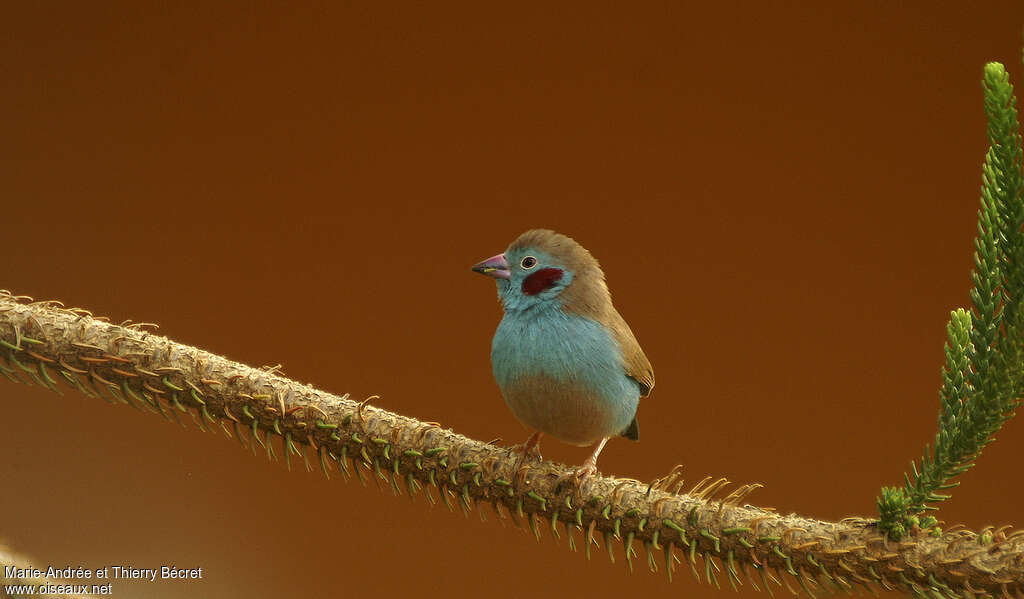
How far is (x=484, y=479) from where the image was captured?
57.4 inches

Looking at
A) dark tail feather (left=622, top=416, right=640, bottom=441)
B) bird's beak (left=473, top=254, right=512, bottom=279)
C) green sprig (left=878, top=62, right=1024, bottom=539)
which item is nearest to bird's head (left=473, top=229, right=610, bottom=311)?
bird's beak (left=473, top=254, right=512, bottom=279)

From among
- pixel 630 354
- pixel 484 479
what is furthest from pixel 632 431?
pixel 484 479

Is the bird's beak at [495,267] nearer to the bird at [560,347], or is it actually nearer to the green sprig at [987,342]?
the bird at [560,347]

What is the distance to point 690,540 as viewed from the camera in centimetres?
135

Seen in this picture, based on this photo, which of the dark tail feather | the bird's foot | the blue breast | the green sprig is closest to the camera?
the green sprig

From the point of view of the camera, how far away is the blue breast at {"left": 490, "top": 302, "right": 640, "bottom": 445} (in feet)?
5.65

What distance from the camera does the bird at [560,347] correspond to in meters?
1.73

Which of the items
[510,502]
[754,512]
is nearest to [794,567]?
[754,512]

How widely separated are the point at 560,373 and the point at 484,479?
14.0 inches

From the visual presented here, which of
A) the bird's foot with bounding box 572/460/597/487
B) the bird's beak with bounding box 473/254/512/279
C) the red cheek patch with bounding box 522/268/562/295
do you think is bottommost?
the bird's foot with bounding box 572/460/597/487

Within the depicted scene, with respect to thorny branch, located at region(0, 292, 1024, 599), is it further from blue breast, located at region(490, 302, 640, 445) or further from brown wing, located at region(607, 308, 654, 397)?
brown wing, located at region(607, 308, 654, 397)

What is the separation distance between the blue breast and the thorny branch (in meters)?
0.23

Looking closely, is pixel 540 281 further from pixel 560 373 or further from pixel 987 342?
pixel 987 342

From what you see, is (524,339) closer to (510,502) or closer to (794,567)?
(510,502)
